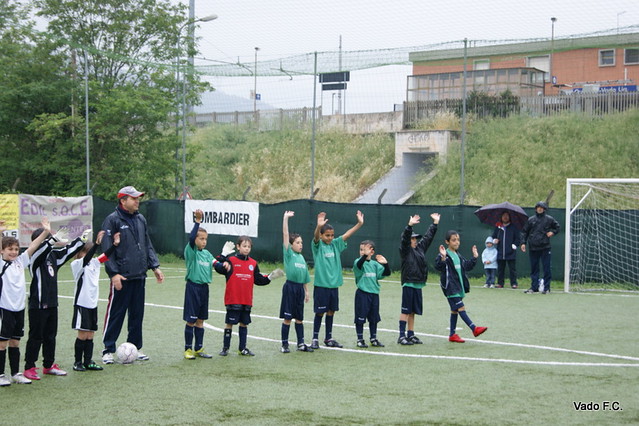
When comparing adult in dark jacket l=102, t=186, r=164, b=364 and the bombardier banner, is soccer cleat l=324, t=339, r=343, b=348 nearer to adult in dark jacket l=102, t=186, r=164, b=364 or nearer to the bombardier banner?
adult in dark jacket l=102, t=186, r=164, b=364

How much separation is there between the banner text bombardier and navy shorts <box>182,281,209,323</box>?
13.2 meters

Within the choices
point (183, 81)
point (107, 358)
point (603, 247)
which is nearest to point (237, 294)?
point (107, 358)

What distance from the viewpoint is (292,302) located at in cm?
989

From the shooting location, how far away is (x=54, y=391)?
24.8ft

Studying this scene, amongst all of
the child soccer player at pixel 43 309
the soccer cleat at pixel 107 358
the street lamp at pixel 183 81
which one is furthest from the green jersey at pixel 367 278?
the street lamp at pixel 183 81

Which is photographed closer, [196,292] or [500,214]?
[196,292]

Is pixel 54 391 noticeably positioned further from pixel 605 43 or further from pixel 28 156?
pixel 28 156

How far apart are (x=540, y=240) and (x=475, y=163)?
1003cm

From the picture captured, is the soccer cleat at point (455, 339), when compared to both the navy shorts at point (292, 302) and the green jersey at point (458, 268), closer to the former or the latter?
the green jersey at point (458, 268)

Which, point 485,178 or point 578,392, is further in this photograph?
point 485,178

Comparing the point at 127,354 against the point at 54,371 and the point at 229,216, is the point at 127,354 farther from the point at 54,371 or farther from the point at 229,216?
the point at 229,216

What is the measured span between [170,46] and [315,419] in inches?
926

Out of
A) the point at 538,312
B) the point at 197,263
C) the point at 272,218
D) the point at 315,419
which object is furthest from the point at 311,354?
the point at 272,218

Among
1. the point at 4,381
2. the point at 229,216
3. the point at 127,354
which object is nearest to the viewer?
the point at 4,381
